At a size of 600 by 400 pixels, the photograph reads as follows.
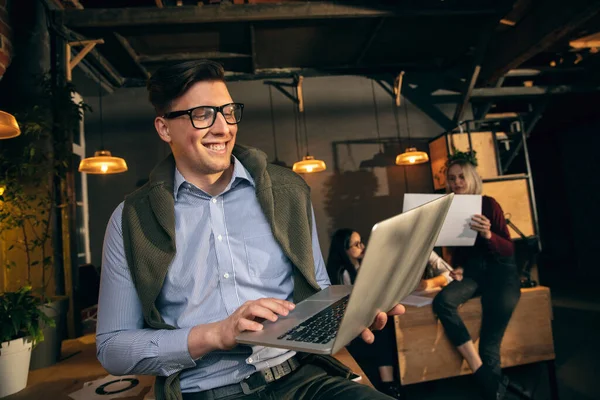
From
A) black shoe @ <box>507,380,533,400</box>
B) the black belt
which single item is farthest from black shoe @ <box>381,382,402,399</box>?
the black belt

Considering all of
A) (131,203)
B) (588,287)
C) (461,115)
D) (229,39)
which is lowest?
(588,287)

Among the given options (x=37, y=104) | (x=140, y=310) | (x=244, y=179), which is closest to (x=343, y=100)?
(x=37, y=104)

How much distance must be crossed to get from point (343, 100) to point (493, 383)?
4.54m

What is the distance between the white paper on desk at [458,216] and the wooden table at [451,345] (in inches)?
18.7

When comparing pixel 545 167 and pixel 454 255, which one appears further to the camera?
pixel 545 167

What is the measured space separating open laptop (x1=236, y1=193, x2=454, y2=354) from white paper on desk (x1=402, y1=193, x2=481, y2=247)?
169 centimetres

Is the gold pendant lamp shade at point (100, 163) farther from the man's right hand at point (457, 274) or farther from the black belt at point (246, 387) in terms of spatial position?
the man's right hand at point (457, 274)

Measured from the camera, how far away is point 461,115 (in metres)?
5.96

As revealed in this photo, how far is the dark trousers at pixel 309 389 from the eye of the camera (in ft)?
3.57

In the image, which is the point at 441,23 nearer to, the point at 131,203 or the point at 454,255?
the point at 454,255

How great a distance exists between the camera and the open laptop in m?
0.73

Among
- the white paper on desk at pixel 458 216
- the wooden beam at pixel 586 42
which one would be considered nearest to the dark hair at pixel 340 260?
the white paper on desk at pixel 458 216

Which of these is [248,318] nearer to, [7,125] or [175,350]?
[175,350]

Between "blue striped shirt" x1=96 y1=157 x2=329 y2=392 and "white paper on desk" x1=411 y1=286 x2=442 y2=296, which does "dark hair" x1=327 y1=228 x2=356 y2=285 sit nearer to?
"white paper on desk" x1=411 y1=286 x2=442 y2=296
